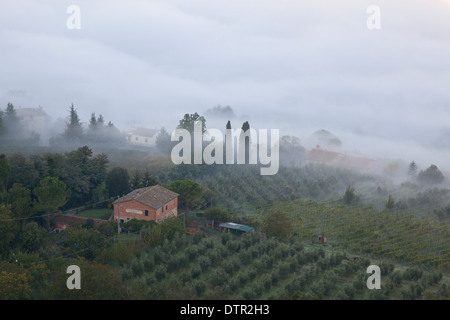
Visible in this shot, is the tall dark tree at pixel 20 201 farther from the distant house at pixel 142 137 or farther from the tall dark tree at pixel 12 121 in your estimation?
the distant house at pixel 142 137

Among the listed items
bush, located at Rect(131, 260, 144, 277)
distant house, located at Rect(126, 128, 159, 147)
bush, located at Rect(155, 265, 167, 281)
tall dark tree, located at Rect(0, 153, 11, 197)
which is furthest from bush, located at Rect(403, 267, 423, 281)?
distant house, located at Rect(126, 128, 159, 147)

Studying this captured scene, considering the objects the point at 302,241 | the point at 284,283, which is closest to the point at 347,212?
the point at 302,241

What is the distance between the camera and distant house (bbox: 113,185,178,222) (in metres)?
31.0

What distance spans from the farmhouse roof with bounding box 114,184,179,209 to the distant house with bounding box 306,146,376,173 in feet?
111

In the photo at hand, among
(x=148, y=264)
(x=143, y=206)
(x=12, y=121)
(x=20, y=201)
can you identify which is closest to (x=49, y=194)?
(x=20, y=201)

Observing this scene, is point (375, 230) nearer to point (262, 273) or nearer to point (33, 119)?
point (262, 273)

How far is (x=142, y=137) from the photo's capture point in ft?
232

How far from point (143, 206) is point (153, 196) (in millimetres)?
1645

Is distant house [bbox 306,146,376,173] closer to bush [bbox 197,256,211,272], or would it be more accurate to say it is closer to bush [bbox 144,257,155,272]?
bush [bbox 197,256,211,272]

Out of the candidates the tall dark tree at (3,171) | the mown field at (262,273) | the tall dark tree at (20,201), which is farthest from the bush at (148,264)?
the tall dark tree at (3,171)

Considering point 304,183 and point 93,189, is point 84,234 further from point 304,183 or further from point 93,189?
point 304,183

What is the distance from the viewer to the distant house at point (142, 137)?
69806mm

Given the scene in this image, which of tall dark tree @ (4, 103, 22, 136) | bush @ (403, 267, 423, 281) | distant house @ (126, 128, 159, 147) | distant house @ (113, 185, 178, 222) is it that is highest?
tall dark tree @ (4, 103, 22, 136)

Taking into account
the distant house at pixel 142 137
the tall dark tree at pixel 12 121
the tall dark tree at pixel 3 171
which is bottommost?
the tall dark tree at pixel 3 171
